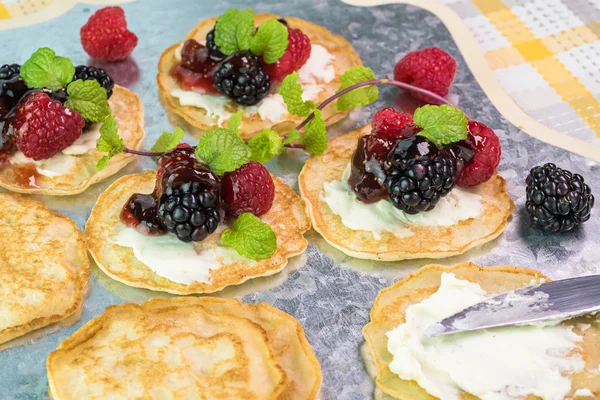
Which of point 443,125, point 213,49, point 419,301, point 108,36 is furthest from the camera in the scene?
point 108,36

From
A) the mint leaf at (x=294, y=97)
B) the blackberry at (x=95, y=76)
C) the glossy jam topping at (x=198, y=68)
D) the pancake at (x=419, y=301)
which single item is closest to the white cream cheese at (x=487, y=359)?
the pancake at (x=419, y=301)

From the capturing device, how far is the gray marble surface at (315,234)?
2.37 metres

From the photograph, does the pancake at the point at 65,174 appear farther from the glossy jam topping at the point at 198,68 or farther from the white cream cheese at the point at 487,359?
the white cream cheese at the point at 487,359

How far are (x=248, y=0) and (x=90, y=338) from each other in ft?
6.59

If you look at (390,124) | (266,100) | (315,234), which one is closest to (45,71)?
(266,100)

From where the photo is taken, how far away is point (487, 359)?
7.36ft

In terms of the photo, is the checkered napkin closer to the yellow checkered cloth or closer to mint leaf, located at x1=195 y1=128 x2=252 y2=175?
the yellow checkered cloth

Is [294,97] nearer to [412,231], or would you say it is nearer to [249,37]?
[249,37]

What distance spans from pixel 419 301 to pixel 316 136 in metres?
0.73

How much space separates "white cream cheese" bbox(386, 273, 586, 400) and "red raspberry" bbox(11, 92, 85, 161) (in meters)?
1.32

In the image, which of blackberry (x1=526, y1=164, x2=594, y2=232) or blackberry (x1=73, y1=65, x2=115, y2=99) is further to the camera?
blackberry (x1=73, y1=65, x2=115, y2=99)

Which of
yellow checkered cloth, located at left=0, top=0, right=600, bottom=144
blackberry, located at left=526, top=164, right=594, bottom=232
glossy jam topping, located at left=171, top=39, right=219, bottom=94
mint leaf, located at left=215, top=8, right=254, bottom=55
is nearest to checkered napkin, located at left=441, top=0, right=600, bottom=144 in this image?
yellow checkered cloth, located at left=0, top=0, right=600, bottom=144

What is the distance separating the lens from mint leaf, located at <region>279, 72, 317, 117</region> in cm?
285

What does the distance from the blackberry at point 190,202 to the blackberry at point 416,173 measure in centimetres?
56
